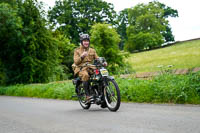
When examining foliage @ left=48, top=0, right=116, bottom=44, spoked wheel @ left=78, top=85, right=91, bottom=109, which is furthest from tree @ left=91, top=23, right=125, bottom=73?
foliage @ left=48, top=0, right=116, bottom=44

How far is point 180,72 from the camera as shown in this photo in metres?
9.38

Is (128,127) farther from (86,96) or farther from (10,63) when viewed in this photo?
(10,63)

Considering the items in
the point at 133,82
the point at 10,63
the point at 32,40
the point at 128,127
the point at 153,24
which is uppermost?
the point at 153,24

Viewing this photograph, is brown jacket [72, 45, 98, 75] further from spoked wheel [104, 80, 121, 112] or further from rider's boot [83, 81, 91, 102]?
spoked wheel [104, 80, 121, 112]

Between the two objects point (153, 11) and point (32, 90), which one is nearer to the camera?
point (32, 90)

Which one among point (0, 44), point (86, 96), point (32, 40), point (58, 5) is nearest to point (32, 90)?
point (32, 40)

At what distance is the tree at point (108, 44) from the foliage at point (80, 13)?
25626 millimetres

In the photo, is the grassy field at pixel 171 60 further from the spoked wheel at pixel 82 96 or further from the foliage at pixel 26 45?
the spoked wheel at pixel 82 96

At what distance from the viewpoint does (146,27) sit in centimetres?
6825

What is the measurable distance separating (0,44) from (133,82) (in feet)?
43.0

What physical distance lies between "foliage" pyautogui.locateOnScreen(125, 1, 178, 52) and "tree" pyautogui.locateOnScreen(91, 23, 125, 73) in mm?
38533

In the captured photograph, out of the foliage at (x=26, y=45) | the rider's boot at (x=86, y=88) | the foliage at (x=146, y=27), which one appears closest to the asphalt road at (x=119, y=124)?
the rider's boot at (x=86, y=88)

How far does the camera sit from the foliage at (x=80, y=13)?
50838mm

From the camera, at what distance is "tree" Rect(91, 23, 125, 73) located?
975 inches
